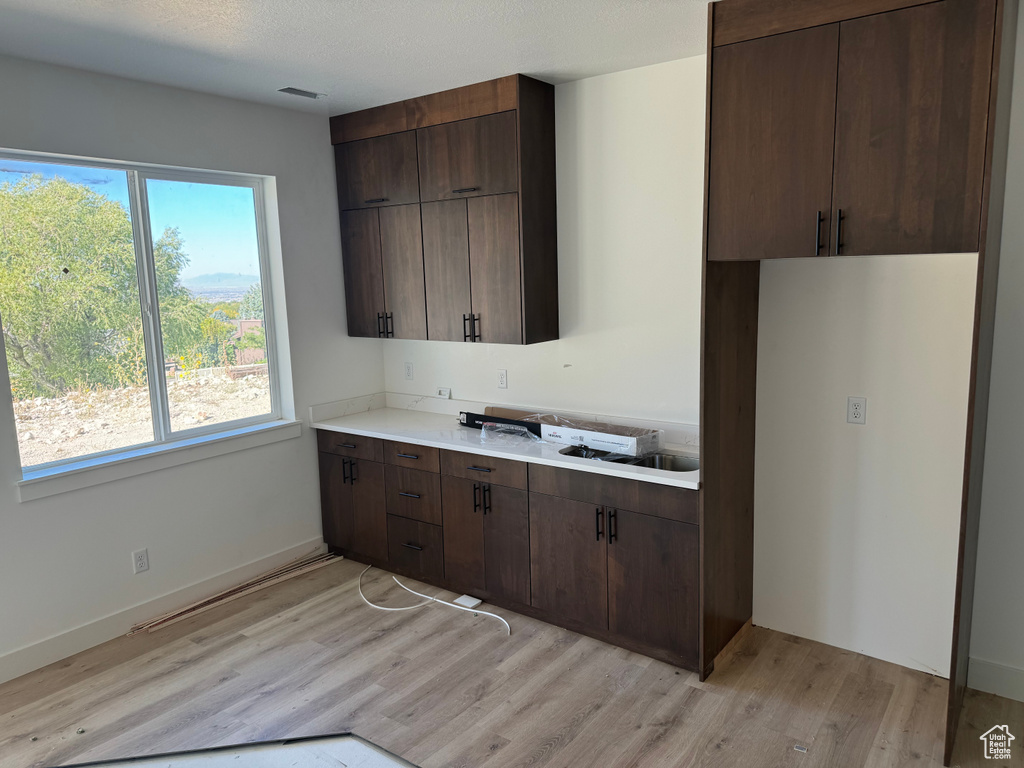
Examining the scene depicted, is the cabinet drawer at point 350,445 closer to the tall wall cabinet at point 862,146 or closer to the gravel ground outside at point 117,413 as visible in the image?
the gravel ground outside at point 117,413

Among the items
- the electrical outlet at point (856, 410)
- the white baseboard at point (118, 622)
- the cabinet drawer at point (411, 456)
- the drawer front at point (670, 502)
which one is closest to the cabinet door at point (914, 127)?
the electrical outlet at point (856, 410)

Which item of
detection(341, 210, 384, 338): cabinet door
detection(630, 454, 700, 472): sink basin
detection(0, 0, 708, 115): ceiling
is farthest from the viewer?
detection(341, 210, 384, 338): cabinet door

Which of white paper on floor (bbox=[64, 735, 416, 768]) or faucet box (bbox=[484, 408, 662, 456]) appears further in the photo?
faucet box (bbox=[484, 408, 662, 456])

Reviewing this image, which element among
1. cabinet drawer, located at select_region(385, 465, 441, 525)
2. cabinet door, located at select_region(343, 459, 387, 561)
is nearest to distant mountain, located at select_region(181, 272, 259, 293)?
cabinet door, located at select_region(343, 459, 387, 561)

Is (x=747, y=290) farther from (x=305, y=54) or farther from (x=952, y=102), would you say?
(x=305, y=54)

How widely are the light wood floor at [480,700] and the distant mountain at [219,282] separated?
1.66 metres

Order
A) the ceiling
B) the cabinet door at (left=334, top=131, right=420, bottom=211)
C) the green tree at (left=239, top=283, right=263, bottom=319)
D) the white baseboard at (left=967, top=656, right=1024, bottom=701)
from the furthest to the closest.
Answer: the green tree at (left=239, top=283, right=263, bottom=319) → the cabinet door at (left=334, top=131, right=420, bottom=211) → the white baseboard at (left=967, top=656, right=1024, bottom=701) → the ceiling

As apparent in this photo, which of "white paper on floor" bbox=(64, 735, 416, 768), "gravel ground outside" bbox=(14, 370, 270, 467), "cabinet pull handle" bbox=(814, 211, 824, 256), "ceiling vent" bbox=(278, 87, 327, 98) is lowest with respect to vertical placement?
"white paper on floor" bbox=(64, 735, 416, 768)

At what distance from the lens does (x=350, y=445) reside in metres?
3.94

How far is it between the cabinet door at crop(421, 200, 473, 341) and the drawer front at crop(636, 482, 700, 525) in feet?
4.30

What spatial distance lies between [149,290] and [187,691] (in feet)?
5.94

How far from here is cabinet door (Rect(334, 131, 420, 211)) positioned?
371cm

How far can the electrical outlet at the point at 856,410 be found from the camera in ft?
9.19

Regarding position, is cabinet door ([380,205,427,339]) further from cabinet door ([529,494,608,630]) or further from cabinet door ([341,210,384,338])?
cabinet door ([529,494,608,630])
